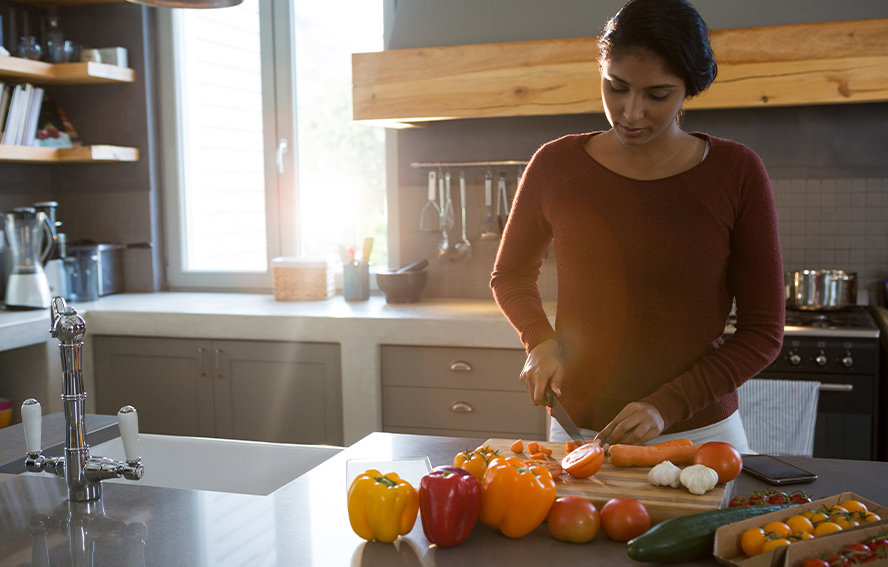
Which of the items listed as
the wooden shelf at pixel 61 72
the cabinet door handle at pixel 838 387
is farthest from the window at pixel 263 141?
the cabinet door handle at pixel 838 387

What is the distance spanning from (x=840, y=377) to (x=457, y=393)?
1.24 m

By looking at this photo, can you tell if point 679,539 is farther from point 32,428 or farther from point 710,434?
point 32,428

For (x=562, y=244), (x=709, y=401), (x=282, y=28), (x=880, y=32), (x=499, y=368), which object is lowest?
(x=499, y=368)

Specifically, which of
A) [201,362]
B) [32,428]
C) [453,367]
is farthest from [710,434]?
[201,362]

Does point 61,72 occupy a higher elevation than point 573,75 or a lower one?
higher

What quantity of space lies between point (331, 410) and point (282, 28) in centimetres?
174

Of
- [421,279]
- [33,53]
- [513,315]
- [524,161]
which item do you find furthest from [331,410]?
[33,53]

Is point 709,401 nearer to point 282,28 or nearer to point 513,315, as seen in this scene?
point 513,315

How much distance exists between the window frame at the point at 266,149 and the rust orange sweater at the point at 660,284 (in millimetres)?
2218

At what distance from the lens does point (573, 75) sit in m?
2.71

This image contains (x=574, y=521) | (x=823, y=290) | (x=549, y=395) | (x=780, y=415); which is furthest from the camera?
(x=823, y=290)

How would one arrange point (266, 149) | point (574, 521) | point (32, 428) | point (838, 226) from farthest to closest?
point (266, 149), point (838, 226), point (32, 428), point (574, 521)

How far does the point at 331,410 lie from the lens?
2912mm

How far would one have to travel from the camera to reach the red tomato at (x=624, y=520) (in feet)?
3.20
